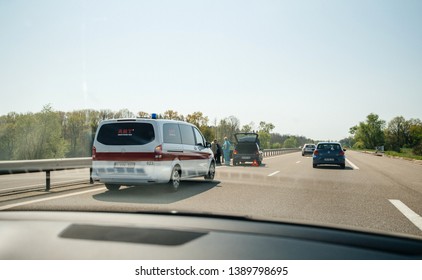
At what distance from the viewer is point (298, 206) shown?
275 inches

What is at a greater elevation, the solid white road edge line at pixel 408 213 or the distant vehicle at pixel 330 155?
the distant vehicle at pixel 330 155

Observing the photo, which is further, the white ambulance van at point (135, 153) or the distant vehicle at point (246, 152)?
the distant vehicle at point (246, 152)

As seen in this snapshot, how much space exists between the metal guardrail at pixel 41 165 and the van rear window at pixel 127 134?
2.22 meters

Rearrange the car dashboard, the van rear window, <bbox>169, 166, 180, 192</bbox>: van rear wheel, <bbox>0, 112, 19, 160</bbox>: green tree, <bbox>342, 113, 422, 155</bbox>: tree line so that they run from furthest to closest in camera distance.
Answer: <bbox>342, 113, 422, 155</bbox>: tree line
<bbox>0, 112, 19, 160</bbox>: green tree
<bbox>169, 166, 180, 192</bbox>: van rear wheel
the van rear window
the car dashboard

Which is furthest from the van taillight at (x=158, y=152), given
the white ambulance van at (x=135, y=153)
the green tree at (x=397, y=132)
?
the green tree at (x=397, y=132)

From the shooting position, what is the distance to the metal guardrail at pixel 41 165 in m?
8.43

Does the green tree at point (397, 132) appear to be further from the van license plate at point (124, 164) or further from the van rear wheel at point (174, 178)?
the van license plate at point (124, 164)

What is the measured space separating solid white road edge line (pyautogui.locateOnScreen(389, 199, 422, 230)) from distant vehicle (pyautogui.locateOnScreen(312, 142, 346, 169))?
1186cm

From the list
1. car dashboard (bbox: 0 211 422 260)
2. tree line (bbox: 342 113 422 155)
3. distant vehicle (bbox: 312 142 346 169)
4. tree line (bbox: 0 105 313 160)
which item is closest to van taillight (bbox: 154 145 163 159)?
car dashboard (bbox: 0 211 422 260)

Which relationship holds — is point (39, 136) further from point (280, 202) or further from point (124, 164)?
point (280, 202)

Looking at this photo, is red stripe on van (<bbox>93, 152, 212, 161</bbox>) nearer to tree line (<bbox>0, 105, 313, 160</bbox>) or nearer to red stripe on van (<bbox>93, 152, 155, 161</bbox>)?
red stripe on van (<bbox>93, 152, 155, 161</bbox>)

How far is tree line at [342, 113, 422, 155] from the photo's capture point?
132m
